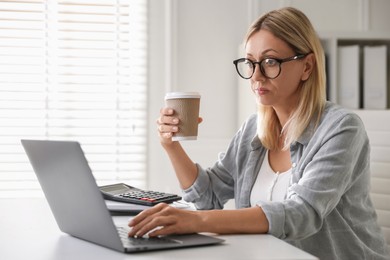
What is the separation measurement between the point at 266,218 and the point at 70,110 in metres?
2.27

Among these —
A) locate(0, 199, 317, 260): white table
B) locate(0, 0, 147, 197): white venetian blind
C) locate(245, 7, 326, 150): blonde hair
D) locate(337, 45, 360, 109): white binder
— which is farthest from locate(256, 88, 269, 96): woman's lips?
locate(0, 0, 147, 197): white venetian blind

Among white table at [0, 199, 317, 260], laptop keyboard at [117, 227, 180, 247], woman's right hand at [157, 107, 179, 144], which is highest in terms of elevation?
woman's right hand at [157, 107, 179, 144]

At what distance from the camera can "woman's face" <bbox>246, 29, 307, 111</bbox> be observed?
5.75 feet

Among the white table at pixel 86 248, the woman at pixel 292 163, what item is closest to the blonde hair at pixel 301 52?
the woman at pixel 292 163

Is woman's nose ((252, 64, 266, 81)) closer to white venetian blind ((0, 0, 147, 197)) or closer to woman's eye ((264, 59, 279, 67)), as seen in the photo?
woman's eye ((264, 59, 279, 67))

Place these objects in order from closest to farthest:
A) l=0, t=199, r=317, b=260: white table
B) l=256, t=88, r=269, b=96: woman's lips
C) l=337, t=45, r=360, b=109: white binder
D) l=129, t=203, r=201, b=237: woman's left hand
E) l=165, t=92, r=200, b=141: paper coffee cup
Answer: l=0, t=199, r=317, b=260: white table, l=129, t=203, r=201, b=237: woman's left hand, l=165, t=92, r=200, b=141: paper coffee cup, l=256, t=88, r=269, b=96: woman's lips, l=337, t=45, r=360, b=109: white binder

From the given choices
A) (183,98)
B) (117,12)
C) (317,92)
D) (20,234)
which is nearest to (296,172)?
(317,92)

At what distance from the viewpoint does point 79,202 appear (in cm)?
125

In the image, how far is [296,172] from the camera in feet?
5.49

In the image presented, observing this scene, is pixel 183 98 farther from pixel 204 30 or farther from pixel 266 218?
pixel 204 30

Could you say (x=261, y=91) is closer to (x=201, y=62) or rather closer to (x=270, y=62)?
(x=270, y=62)

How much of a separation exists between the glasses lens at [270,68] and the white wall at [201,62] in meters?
1.72

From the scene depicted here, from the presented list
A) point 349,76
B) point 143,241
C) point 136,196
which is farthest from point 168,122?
point 349,76

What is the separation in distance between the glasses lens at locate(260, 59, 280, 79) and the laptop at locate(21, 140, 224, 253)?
2.01 feet
